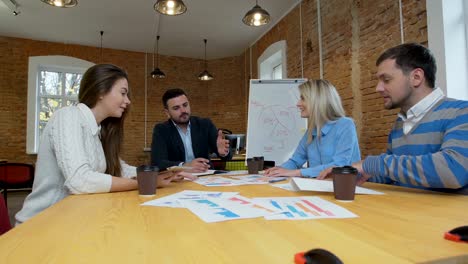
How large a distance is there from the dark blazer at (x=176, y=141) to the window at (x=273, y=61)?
3682mm

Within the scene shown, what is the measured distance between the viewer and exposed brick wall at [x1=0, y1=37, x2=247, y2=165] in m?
7.23

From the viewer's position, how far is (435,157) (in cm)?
115

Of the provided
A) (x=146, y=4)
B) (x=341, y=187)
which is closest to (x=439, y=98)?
(x=341, y=187)

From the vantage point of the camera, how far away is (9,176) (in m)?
4.78

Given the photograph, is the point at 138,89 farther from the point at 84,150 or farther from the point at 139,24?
the point at 84,150

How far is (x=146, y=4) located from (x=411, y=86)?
535 cm

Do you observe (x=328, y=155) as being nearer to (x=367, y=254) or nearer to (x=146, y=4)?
(x=367, y=254)

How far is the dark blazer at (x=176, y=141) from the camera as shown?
2.87 metres

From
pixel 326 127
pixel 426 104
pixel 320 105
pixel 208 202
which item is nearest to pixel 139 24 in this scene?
pixel 320 105

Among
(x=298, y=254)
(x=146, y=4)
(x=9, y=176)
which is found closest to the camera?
(x=298, y=254)

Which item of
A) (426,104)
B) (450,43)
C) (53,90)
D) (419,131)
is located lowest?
(419,131)

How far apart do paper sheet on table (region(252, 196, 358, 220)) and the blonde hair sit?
4.26 ft

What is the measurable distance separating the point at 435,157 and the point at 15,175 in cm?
556

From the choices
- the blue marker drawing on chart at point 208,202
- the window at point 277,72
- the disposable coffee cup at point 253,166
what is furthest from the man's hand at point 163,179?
the window at point 277,72
